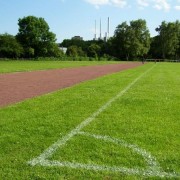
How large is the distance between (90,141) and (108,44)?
11596 centimetres

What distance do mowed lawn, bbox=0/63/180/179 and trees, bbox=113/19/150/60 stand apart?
106056 millimetres

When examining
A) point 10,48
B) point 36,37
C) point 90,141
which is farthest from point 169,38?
point 90,141

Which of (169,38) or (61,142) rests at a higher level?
(169,38)

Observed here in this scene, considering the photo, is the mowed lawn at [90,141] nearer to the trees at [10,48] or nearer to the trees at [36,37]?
the trees at [10,48]

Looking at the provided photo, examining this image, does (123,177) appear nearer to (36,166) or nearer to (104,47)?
(36,166)

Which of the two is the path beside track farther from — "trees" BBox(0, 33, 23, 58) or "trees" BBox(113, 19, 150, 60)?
"trees" BBox(113, 19, 150, 60)

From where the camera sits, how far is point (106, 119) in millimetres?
8078

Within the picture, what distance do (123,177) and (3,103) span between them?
6.92 metres

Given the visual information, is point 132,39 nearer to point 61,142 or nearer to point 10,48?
point 10,48

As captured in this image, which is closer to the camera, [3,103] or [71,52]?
[3,103]

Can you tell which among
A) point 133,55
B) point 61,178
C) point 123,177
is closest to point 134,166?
point 123,177

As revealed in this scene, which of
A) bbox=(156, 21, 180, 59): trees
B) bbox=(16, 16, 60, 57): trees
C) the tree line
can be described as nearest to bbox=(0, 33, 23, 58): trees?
the tree line

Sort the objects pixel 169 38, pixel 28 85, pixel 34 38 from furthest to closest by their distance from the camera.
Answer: pixel 169 38, pixel 34 38, pixel 28 85

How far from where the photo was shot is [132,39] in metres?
115
